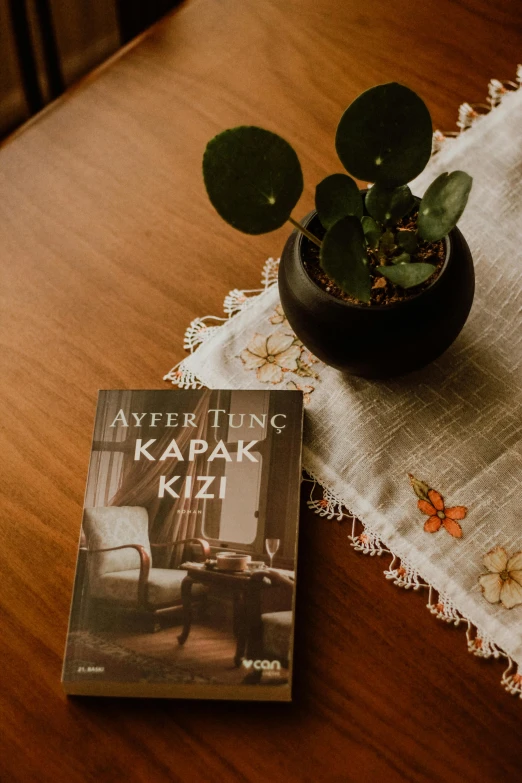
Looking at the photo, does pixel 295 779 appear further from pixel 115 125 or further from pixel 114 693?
pixel 115 125

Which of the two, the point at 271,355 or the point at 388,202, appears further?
the point at 271,355

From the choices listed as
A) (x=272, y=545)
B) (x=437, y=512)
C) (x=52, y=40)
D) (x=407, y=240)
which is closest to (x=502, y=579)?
(x=437, y=512)

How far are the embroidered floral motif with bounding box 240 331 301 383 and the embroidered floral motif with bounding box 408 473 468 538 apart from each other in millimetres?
181

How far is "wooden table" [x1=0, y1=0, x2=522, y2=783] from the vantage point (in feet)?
1.99

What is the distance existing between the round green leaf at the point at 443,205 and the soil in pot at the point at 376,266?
0.05m

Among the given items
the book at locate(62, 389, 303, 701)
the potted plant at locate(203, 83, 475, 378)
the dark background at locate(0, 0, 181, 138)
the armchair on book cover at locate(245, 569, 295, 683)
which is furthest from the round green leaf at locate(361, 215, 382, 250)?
the dark background at locate(0, 0, 181, 138)

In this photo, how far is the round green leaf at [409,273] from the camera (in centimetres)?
55

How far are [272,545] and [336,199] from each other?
11.7 inches

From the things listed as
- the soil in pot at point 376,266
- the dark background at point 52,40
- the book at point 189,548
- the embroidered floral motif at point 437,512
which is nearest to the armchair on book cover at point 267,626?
the book at point 189,548

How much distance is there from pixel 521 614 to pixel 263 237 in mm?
472

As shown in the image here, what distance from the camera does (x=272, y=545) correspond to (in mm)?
647

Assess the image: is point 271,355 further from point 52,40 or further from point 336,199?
point 52,40

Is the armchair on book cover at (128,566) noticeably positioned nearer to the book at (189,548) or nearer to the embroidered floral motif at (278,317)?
the book at (189,548)

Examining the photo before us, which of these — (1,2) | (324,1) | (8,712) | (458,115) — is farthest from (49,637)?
(1,2)
